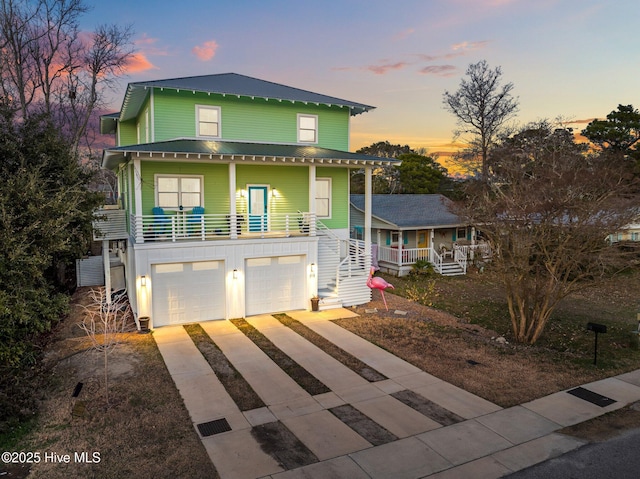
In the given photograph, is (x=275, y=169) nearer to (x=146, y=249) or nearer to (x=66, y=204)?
(x=146, y=249)

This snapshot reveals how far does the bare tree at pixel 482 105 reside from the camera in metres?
34.9

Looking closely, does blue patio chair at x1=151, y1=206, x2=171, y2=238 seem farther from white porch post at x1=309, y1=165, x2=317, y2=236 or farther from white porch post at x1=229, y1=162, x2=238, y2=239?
white porch post at x1=309, y1=165, x2=317, y2=236

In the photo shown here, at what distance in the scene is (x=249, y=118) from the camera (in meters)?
17.8

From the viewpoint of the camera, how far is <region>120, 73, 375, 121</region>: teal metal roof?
16.1 m

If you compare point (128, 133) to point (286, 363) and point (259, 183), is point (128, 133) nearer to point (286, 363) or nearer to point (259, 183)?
point (259, 183)

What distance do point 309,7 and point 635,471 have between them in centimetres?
2124

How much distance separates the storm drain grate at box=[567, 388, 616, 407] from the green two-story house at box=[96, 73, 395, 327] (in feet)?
29.8

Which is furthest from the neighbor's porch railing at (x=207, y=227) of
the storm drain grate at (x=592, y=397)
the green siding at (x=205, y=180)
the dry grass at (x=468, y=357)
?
the storm drain grate at (x=592, y=397)

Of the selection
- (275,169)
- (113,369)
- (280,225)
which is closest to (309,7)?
(275,169)

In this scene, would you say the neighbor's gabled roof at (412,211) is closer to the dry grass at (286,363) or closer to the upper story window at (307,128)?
the upper story window at (307,128)

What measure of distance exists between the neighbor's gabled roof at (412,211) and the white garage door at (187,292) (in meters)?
12.0

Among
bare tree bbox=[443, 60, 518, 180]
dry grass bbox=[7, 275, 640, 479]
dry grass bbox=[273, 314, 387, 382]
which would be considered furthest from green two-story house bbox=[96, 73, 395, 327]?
bare tree bbox=[443, 60, 518, 180]

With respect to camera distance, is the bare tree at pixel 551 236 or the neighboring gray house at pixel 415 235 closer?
the bare tree at pixel 551 236

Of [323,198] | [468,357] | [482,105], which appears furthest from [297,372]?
[482,105]
